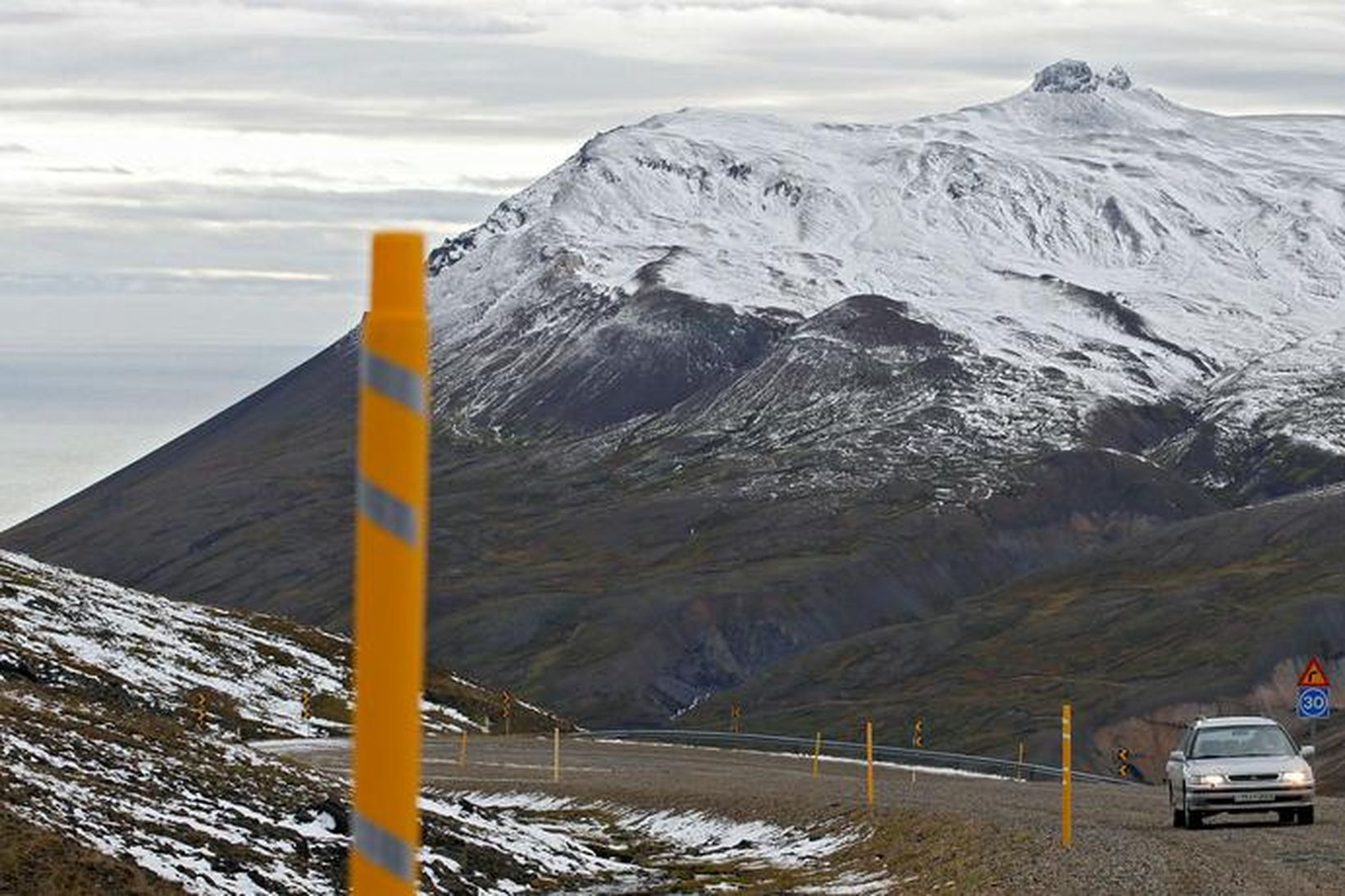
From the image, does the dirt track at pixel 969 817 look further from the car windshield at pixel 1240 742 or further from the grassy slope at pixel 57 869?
the grassy slope at pixel 57 869

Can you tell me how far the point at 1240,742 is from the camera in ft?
122

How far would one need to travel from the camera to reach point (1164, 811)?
4212cm

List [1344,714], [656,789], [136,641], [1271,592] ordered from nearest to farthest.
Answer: [656,789] → [136,641] → [1344,714] → [1271,592]

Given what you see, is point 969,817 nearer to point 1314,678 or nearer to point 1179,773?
point 1179,773

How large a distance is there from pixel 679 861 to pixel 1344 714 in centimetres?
11400

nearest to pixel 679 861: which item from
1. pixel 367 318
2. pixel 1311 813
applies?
pixel 1311 813

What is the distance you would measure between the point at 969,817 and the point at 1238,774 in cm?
471

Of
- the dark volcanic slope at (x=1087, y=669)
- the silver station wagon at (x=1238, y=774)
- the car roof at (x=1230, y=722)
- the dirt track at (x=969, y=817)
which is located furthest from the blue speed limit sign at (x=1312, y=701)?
the dark volcanic slope at (x=1087, y=669)

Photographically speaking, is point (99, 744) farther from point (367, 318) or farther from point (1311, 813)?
point (367, 318)

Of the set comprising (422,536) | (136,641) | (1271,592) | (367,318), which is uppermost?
(1271,592)

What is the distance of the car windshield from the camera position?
36875mm

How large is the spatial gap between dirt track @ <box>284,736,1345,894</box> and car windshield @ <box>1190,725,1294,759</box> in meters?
1.08

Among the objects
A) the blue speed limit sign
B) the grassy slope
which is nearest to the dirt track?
the blue speed limit sign

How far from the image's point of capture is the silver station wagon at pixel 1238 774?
35531mm
